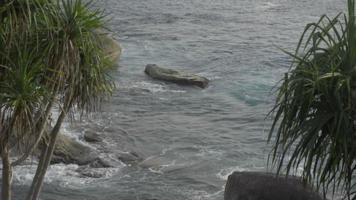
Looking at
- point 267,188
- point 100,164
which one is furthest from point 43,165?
point 100,164

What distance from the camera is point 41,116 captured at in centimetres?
1002

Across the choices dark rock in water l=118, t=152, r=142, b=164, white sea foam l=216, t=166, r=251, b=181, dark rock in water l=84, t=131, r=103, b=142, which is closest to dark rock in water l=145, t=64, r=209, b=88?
dark rock in water l=84, t=131, r=103, b=142

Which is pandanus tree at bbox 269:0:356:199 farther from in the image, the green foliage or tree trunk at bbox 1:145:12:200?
tree trunk at bbox 1:145:12:200

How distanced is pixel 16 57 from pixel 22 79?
480 millimetres

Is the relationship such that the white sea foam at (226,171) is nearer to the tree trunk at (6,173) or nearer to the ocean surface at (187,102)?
the ocean surface at (187,102)

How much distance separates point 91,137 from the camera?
21.8 m

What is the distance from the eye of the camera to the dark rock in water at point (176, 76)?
2895 cm

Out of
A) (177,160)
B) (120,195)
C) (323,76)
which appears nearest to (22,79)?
(323,76)

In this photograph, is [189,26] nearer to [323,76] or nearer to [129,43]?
[129,43]

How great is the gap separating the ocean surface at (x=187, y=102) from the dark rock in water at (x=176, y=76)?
0.35m

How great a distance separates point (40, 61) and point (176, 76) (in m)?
19.6

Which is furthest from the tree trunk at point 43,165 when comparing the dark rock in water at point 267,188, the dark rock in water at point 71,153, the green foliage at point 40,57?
the dark rock in water at point 71,153

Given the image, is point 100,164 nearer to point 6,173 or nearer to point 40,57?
point 6,173

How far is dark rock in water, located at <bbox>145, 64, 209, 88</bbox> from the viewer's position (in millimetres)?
28953
